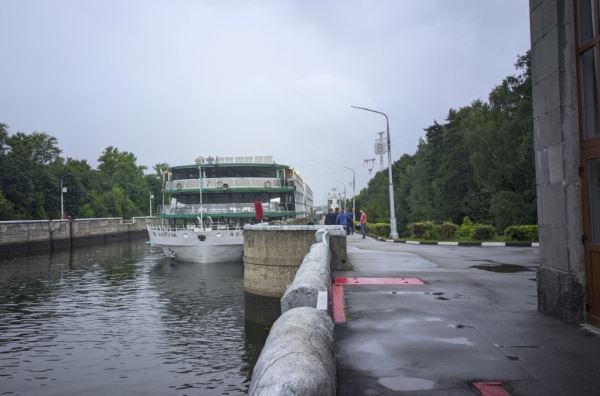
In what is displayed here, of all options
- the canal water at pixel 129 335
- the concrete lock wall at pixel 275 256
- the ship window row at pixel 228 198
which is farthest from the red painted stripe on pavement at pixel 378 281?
the ship window row at pixel 228 198

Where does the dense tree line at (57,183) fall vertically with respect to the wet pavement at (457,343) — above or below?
above

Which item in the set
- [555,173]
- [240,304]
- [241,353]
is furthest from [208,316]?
[555,173]

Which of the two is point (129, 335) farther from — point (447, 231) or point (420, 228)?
point (420, 228)

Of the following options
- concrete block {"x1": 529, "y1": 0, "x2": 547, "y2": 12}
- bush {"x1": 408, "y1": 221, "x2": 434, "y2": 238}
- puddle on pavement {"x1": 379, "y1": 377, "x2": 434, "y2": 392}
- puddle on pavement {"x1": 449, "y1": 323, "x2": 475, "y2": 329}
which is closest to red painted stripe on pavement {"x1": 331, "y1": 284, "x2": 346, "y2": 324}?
puddle on pavement {"x1": 449, "y1": 323, "x2": 475, "y2": 329}

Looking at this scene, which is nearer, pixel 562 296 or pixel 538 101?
pixel 562 296

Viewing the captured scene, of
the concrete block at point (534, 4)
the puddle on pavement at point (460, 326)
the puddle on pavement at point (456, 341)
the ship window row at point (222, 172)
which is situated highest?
the ship window row at point (222, 172)

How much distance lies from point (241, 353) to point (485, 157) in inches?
1235

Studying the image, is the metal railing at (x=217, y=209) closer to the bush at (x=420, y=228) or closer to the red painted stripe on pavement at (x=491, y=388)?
the bush at (x=420, y=228)

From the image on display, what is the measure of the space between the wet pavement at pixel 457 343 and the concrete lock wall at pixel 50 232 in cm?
4379

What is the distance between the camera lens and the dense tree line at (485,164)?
35.5 metres

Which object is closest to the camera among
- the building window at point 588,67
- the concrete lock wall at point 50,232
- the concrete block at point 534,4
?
the building window at point 588,67

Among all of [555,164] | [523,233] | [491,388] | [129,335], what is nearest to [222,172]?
[523,233]

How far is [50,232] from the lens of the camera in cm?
5294

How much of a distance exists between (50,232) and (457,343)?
178 feet
